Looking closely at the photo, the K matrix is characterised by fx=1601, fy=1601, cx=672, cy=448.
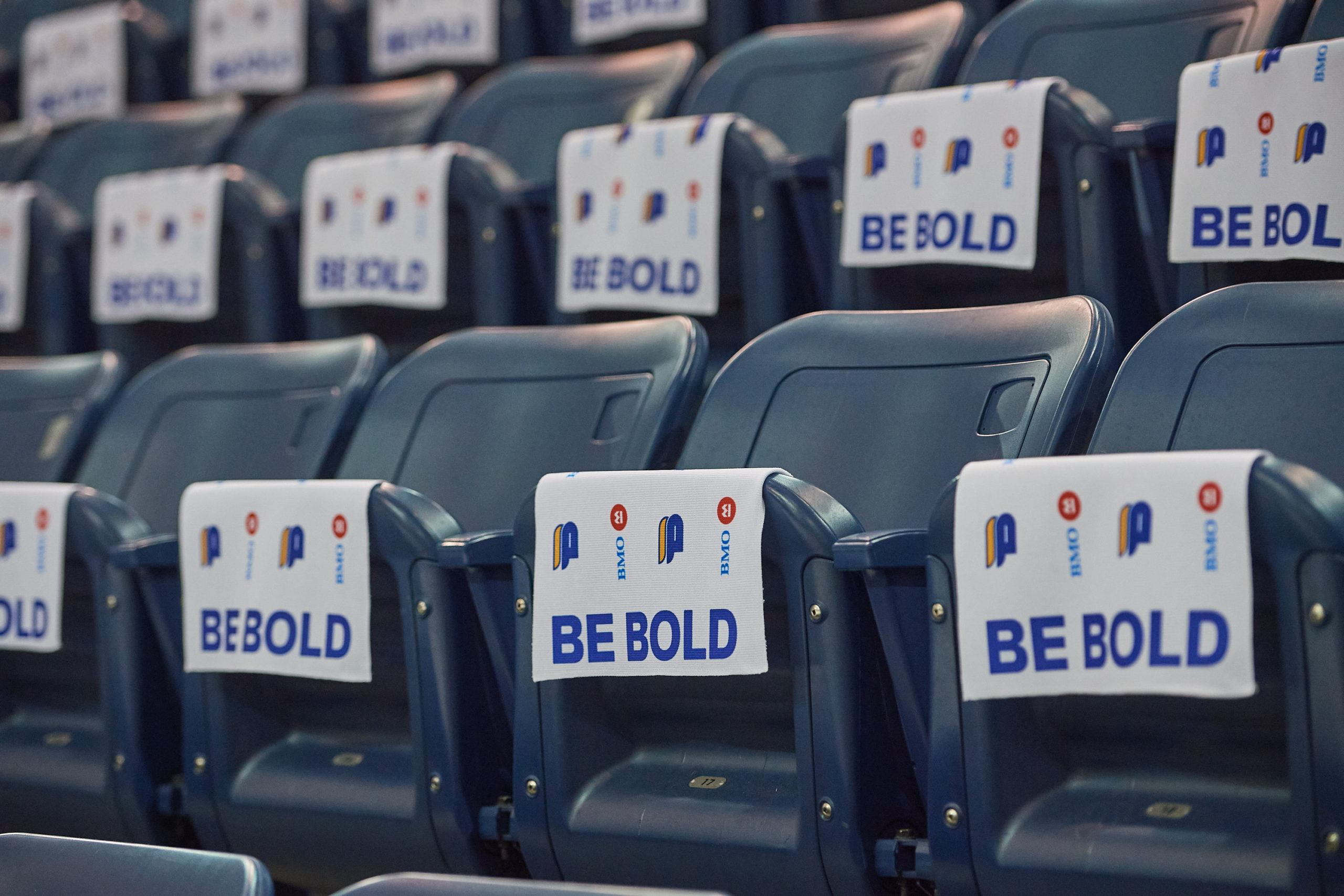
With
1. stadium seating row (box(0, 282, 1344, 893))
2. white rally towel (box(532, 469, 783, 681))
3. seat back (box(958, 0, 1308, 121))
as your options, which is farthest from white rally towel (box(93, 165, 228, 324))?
white rally towel (box(532, 469, 783, 681))

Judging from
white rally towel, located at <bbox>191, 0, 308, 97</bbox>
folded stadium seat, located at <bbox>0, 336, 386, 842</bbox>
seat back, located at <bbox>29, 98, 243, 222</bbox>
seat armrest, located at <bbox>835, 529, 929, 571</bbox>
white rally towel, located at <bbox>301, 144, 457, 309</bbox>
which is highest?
white rally towel, located at <bbox>191, 0, 308, 97</bbox>

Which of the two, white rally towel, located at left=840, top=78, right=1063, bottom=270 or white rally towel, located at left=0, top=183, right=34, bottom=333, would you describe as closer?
white rally towel, located at left=840, top=78, right=1063, bottom=270

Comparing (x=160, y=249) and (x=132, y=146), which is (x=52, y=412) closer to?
(x=160, y=249)

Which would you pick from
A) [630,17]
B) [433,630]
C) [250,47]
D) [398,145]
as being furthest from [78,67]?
[433,630]

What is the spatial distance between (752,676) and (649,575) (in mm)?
85

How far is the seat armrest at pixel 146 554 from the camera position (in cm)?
104

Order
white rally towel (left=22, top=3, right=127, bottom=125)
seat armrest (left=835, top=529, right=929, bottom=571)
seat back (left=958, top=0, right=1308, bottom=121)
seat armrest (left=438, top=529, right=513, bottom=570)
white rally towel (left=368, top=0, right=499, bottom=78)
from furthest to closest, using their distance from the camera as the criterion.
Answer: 1. white rally towel (left=22, top=3, right=127, bottom=125)
2. white rally towel (left=368, top=0, right=499, bottom=78)
3. seat back (left=958, top=0, right=1308, bottom=121)
4. seat armrest (left=438, top=529, right=513, bottom=570)
5. seat armrest (left=835, top=529, right=929, bottom=571)

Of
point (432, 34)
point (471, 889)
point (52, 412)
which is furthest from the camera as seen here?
point (432, 34)

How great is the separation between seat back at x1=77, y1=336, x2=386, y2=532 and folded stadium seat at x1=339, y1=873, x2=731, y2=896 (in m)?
0.65

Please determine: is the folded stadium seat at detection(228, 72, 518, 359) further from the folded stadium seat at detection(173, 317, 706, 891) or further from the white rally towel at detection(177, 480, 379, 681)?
the white rally towel at detection(177, 480, 379, 681)

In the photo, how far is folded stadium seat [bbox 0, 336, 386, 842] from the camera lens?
3.45ft

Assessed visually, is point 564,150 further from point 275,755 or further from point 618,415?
point 275,755

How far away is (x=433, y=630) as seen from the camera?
927mm

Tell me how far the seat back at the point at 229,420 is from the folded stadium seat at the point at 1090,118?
0.40 metres
